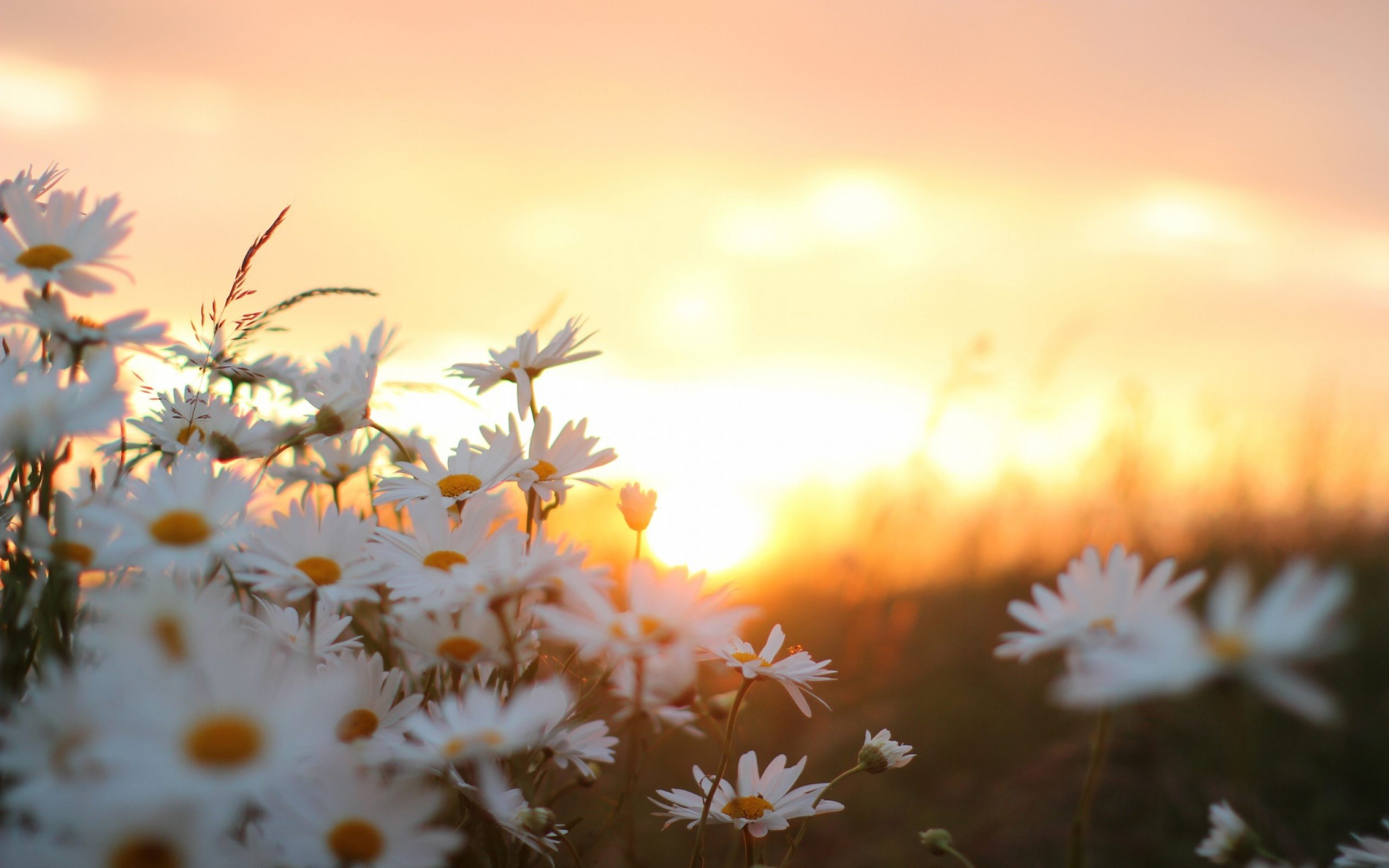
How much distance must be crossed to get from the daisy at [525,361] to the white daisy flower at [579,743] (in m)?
0.35

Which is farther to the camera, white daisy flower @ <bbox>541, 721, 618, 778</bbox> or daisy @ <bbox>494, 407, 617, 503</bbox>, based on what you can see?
daisy @ <bbox>494, 407, 617, 503</bbox>

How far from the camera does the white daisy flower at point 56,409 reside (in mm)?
556

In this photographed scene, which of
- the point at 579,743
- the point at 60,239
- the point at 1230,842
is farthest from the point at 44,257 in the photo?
the point at 1230,842

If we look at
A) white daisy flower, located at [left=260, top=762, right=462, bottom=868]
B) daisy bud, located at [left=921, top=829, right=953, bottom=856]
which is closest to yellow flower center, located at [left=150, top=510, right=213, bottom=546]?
white daisy flower, located at [left=260, top=762, right=462, bottom=868]

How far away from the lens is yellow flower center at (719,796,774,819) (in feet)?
2.60

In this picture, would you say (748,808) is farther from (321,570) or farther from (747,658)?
(321,570)

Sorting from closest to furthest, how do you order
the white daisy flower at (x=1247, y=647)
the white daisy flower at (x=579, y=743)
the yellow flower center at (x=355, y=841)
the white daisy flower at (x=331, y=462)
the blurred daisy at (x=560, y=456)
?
the white daisy flower at (x=1247, y=647) → the yellow flower center at (x=355, y=841) → the white daisy flower at (x=579, y=743) → the blurred daisy at (x=560, y=456) → the white daisy flower at (x=331, y=462)

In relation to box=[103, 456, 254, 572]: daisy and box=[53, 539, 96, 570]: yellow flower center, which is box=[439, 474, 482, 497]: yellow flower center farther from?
box=[53, 539, 96, 570]: yellow flower center

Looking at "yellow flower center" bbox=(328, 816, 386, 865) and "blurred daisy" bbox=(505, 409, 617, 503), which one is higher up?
"blurred daisy" bbox=(505, 409, 617, 503)

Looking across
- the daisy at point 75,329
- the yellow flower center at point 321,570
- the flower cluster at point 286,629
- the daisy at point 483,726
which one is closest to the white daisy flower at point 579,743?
the flower cluster at point 286,629

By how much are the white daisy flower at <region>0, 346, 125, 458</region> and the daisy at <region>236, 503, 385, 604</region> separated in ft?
0.49

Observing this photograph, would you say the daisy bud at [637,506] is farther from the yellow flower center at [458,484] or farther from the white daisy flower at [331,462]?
the white daisy flower at [331,462]

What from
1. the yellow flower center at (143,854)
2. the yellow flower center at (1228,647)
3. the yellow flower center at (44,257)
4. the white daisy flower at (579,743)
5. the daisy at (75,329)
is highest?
the yellow flower center at (44,257)

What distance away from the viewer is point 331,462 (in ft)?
3.60
